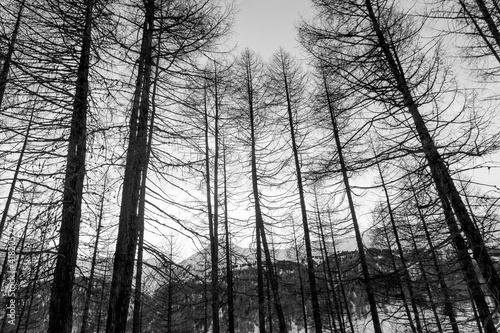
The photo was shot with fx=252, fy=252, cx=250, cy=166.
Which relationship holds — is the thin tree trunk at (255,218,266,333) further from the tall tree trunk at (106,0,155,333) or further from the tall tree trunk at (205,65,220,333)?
the tall tree trunk at (106,0,155,333)

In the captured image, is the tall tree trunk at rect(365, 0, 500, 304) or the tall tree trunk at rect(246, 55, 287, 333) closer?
the tall tree trunk at rect(365, 0, 500, 304)

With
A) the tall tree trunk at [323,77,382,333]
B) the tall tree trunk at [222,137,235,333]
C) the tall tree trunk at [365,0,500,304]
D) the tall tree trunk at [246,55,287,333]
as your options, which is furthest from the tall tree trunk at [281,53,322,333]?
the tall tree trunk at [365,0,500,304]

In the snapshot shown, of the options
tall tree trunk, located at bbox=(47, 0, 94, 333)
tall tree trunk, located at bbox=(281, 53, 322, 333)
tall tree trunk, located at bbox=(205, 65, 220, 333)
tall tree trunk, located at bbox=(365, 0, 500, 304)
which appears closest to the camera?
tall tree trunk, located at bbox=(365, 0, 500, 304)

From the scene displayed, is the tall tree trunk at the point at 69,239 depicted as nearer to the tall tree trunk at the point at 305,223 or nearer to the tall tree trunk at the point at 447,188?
the tall tree trunk at the point at 447,188

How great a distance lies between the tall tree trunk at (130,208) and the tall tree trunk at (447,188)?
4214mm

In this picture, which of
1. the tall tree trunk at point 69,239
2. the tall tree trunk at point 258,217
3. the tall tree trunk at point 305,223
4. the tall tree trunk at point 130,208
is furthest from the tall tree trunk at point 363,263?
the tall tree trunk at point 69,239

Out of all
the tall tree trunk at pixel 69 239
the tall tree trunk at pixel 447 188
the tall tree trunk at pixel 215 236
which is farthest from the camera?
the tall tree trunk at pixel 215 236

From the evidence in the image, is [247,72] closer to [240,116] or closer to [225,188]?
[240,116]

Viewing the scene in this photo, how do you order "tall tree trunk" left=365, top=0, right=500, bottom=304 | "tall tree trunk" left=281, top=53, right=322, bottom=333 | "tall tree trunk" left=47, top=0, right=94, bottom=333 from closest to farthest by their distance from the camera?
"tall tree trunk" left=365, top=0, right=500, bottom=304
"tall tree trunk" left=47, top=0, right=94, bottom=333
"tall tree trunk" left=281, top=53, right=322, bottom=333

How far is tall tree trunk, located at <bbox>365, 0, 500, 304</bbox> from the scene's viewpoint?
307 centimetres

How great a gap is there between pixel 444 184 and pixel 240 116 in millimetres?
8066

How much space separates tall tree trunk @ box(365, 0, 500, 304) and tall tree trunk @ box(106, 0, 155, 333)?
4214mm

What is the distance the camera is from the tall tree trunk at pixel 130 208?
3.73m

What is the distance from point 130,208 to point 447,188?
4725mm
